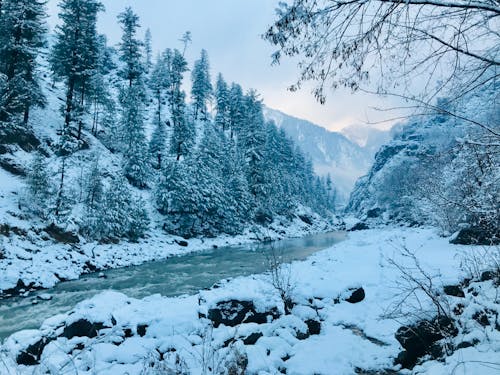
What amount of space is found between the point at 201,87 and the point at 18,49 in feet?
146

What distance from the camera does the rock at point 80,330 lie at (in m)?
7.14

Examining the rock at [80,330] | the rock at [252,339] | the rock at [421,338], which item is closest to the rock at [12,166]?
the rock at [80,330]

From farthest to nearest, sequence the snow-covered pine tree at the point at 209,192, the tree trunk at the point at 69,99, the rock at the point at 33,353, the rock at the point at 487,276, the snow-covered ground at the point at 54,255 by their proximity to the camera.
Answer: the snow-covered pine tree at the point at 209,192 < the tree trunk at the point at 69,99 < the snow-covered ground at the point at 54,255 < the rock at the point at 33,353 < the rock at the point at 487,276

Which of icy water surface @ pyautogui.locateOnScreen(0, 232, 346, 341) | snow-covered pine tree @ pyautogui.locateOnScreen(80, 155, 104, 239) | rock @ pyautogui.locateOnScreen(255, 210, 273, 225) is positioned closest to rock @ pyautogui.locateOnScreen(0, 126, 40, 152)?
snow-covered pine tree @ pyautogui.locateOnScreen(80, 155, 104, 239)

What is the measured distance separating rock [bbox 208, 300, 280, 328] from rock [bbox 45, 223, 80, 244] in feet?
53.1

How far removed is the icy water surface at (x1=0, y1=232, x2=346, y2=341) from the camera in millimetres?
10617

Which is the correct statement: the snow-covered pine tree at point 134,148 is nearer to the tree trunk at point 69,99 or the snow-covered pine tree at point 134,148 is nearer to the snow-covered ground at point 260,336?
the tree trunk at point 69,99

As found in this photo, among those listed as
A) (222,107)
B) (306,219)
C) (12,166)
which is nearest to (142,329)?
(12,166)

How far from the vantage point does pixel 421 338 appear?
185 inches

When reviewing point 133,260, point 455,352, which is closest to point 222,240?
point 133,260

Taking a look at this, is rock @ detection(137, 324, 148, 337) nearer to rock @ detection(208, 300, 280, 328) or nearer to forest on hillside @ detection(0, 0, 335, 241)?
rock @ detection(208, 300, 280, 328)

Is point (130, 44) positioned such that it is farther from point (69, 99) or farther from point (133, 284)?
point (133, 284)

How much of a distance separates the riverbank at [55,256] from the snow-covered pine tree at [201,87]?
43.4 metres

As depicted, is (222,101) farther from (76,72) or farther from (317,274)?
(317,274)
